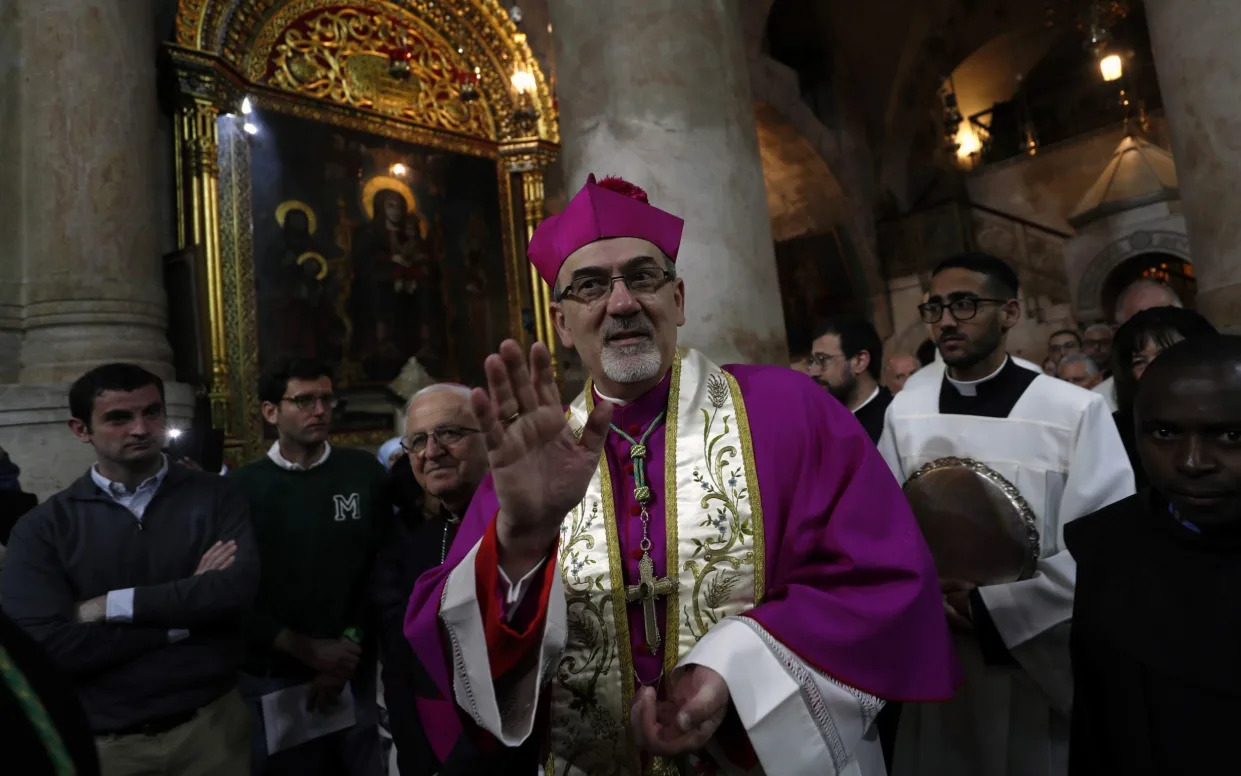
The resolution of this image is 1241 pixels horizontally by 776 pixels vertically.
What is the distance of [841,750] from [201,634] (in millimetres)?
2115

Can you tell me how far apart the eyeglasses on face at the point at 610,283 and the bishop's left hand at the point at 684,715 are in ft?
2.70

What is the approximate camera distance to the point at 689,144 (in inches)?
142

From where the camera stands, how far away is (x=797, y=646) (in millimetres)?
1524

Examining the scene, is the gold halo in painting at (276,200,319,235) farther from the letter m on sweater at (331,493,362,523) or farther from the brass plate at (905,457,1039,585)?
the brass plate at (905,457,1039,585)

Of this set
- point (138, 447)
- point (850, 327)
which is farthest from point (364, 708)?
point (850, 327)

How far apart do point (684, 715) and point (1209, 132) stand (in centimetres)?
368

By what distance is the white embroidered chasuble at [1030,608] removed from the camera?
81.5 inches

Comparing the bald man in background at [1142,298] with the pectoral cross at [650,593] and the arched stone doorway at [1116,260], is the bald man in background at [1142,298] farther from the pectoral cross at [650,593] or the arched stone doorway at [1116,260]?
the arched stone doorway at [1116,260]

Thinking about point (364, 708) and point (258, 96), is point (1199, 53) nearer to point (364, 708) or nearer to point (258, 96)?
point (364, 708)

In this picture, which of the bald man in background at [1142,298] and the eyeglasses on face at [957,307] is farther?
the bald man in background at [1142,298]

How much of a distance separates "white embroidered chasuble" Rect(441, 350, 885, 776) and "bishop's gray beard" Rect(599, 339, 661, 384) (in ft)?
0.50

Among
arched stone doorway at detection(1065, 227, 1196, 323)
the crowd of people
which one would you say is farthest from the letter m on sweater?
arched stone doorway at detection(1065, 227, 1196, 323)

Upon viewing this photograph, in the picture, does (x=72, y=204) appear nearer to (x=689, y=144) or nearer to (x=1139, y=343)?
(x=689, y=144)

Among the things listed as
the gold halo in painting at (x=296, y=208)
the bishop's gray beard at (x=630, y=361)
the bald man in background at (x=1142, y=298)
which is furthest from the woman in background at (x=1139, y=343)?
the gold halo in painting at (x=296, y=208)
